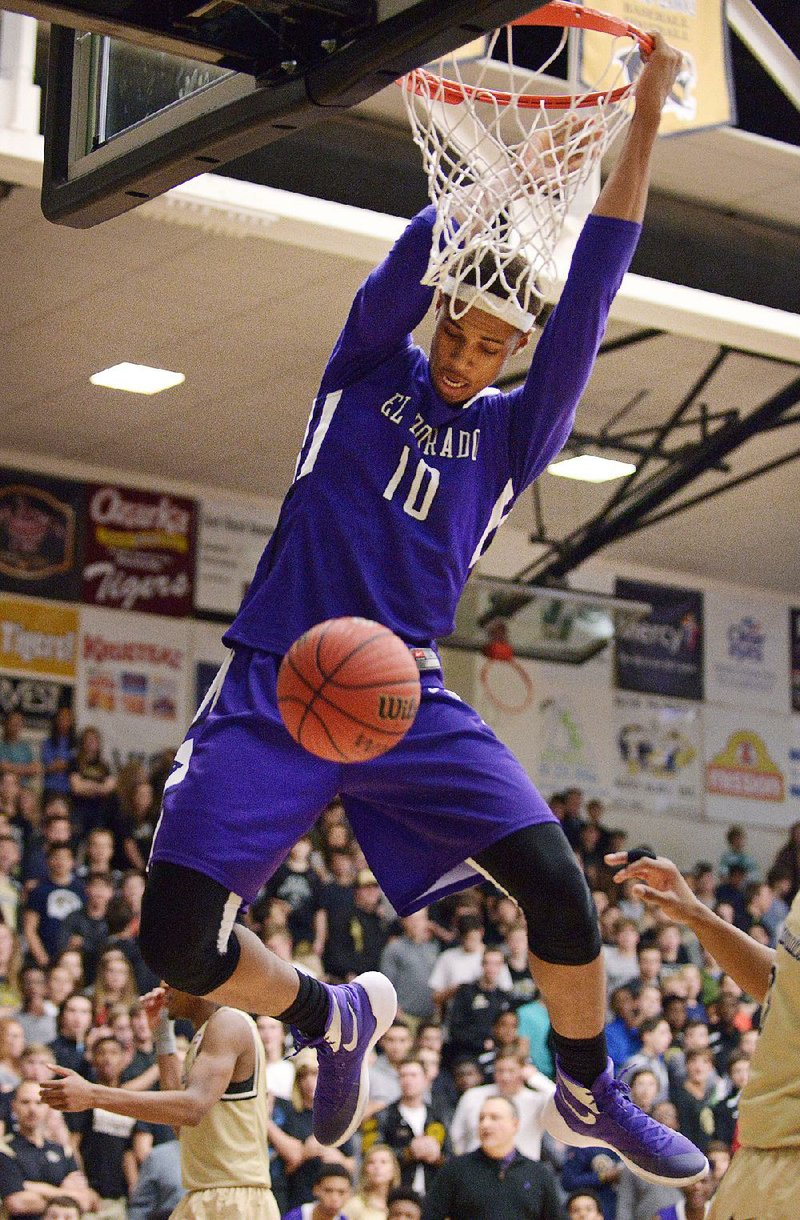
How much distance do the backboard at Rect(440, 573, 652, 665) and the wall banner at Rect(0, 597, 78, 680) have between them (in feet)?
11.1

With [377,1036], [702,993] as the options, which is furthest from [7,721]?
[377,1036]

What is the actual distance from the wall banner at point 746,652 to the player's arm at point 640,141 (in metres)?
15.0

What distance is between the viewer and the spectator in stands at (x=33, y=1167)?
897 centimetres

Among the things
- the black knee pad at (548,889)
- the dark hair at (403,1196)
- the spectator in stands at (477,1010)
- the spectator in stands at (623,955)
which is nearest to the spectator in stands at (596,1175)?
the spectator in stands at (477,1010)

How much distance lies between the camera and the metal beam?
48.6 feet

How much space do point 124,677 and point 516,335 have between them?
11.8 meters

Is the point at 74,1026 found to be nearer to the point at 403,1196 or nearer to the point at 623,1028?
the point at 403,1196

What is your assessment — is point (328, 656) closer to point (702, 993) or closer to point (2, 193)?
point (2, 193)

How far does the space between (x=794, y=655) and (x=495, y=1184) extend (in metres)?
11.5

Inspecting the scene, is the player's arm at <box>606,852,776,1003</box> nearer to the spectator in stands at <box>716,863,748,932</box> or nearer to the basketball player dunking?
the basketball player dunking

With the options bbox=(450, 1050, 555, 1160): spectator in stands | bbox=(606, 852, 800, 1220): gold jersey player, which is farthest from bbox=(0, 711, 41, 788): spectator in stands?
bbox=(606, 852, 800, 1220): gold jersey player

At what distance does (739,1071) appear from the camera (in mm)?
12047

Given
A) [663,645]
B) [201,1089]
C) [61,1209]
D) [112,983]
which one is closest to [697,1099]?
[112,983]

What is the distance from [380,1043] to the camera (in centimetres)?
1169
